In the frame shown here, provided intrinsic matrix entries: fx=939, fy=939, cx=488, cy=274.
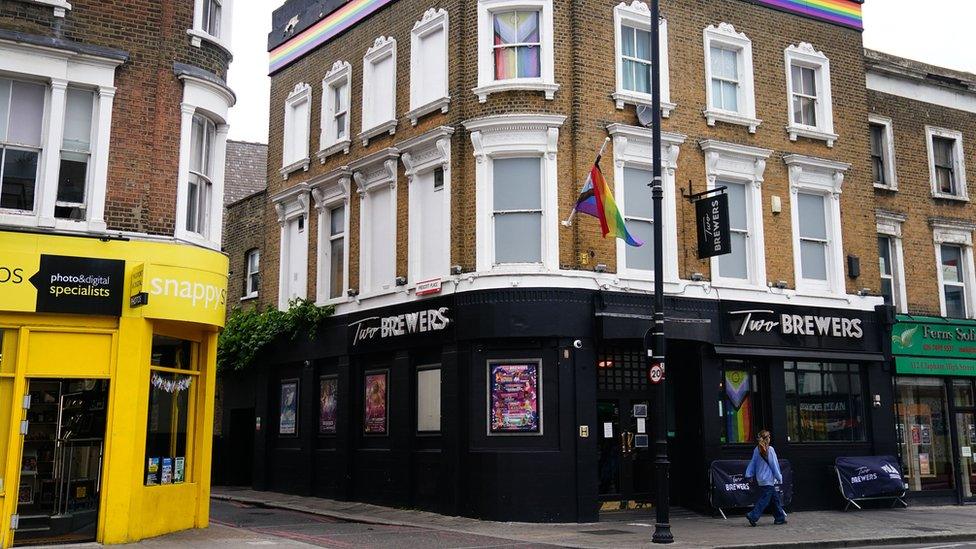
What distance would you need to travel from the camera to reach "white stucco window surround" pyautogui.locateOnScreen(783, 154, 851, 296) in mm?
22297

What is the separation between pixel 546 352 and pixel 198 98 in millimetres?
8021

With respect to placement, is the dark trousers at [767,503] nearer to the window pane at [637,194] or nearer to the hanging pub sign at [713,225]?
the hanging pub sign at [713,225]

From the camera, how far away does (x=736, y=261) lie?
21547mm

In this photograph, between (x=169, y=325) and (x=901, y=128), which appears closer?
(x=169, y=325)

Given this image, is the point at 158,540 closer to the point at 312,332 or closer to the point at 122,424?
the point at 122,424

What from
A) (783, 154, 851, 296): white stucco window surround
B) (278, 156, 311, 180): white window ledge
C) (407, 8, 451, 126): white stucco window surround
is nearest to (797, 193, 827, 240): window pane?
(783, 154, 851, 296): white stucco window surround

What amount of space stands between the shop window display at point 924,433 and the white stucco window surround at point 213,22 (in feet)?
58.7

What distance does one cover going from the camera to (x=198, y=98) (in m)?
16.1

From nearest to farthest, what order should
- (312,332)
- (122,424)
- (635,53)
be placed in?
(122,424) < (635,53) < (312,332)

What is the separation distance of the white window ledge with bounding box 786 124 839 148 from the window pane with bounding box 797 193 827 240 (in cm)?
140

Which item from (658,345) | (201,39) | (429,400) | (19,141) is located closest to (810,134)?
(658,345)

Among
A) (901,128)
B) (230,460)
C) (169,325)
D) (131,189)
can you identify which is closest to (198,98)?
(131,189)

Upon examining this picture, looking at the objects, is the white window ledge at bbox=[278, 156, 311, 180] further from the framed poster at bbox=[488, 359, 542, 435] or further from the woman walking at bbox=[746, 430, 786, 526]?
the woman walking at bbox=[746, 430, 786, 526]

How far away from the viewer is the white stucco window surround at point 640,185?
1980cm
